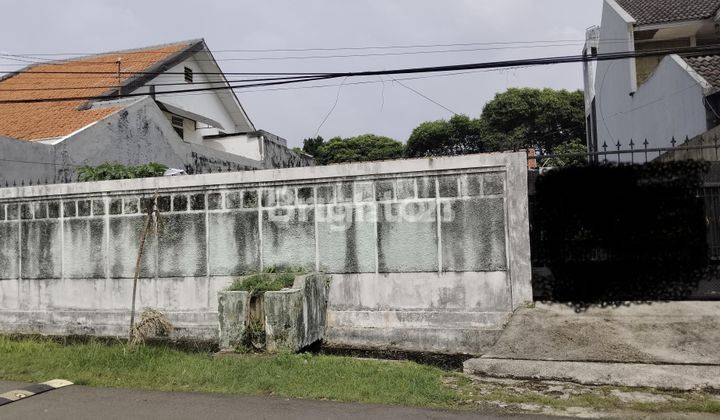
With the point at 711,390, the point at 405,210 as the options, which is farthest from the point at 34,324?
the point at 711,390

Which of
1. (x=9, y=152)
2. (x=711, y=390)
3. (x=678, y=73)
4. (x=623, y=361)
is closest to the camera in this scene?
(x=711, y=390)

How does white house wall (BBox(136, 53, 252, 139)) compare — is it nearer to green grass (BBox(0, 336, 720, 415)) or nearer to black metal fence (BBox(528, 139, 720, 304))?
green grass (BBox(0, 336, 720, 415))

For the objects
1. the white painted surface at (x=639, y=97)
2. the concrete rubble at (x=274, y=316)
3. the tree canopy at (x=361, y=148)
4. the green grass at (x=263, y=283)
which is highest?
the tree canopy at (x=361, y=148)

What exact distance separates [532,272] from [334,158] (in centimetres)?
3831

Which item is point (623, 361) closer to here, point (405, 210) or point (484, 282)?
point (484, 282)

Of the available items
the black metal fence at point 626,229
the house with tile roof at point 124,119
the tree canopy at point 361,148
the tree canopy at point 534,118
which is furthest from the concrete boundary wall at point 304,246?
the tree canopy at point 361,148

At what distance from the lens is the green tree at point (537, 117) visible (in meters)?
35.8

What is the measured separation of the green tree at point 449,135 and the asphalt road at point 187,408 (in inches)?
1378

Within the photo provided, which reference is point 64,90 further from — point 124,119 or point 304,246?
point 304,246

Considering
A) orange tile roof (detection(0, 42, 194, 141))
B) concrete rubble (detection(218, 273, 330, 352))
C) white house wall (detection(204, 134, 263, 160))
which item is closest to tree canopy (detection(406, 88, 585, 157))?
white house wall (detection(204, 134, 263, 160))

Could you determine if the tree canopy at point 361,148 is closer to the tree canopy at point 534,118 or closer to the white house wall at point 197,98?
the tree canopy at point 534,118

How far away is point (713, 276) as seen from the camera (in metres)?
6.95

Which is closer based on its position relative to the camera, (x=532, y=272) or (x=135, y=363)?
(x=135, y=363)

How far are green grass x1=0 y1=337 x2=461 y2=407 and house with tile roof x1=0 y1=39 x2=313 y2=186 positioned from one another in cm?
363
